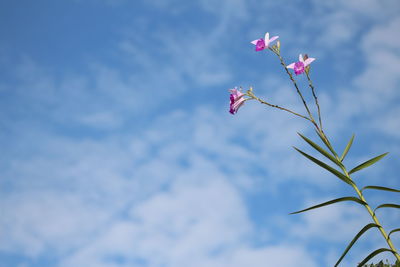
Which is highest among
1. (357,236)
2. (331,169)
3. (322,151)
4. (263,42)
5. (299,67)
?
(263,42)

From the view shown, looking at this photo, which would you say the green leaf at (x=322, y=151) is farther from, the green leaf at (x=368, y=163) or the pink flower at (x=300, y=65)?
the pink flower at (x=300, y=65)

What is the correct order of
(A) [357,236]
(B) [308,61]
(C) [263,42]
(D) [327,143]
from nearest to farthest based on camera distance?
(A) [357,236] → (D) [327,143] → (B) [308,61] → (C) [263,42]

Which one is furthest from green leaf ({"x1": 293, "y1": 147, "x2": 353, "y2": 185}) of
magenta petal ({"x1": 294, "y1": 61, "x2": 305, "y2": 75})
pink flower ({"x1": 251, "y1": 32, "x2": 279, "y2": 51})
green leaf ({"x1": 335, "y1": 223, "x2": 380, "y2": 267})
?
pink flower ({"x1": 251, "y1": 32, "x2": 279, "y2": 51})

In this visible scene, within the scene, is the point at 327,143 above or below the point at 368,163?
above

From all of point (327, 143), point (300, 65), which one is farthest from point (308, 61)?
point (327, 143)

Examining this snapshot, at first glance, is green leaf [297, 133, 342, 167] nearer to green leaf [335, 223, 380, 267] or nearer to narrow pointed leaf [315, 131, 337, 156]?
narrow pointed leaf [315, 131, 337, 156]

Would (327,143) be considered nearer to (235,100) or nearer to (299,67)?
(299,67)

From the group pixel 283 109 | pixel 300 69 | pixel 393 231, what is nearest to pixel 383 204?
pixel 393 231

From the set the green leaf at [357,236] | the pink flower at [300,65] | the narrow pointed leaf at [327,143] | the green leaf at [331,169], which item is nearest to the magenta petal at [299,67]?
the pink flower at [300,65]

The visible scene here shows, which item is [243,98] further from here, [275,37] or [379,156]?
[379,156]
